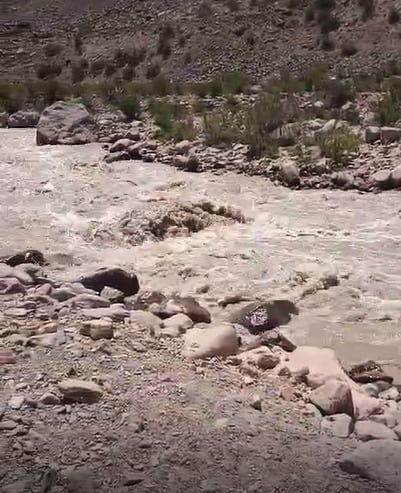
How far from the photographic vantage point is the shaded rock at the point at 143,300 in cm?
565

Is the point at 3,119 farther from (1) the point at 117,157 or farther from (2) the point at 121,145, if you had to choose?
(1) the point at 117,157

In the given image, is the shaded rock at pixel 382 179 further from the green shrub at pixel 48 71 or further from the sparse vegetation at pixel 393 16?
the green shrub at pixel 48 71

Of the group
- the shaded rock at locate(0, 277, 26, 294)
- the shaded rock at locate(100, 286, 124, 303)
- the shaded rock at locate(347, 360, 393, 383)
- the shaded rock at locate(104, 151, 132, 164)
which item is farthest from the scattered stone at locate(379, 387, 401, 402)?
the shaded rock at locate(104, 151, 132, 164)

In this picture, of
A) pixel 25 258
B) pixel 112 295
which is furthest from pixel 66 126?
pixel 112 295

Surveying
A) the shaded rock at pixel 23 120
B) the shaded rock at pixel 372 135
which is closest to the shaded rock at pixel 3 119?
the shaded rock at pixel 23 120

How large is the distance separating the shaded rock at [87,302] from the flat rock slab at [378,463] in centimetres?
219

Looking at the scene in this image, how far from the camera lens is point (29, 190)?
9.26 m

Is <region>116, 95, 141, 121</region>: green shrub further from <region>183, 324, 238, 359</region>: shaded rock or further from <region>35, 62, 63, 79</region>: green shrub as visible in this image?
<region>183, 324, 238, 359</region>: shaded rock

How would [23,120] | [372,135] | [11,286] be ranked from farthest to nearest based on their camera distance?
[23,120]
[372,135]
[11,286]

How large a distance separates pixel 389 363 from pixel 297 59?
12.9 meters

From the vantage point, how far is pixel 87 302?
5.31m

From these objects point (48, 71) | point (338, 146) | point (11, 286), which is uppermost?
point (11, 286)

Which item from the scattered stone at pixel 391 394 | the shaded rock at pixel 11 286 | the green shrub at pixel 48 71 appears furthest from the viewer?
the green shrub at pixel 48 71

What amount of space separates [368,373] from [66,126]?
808 centimetres
